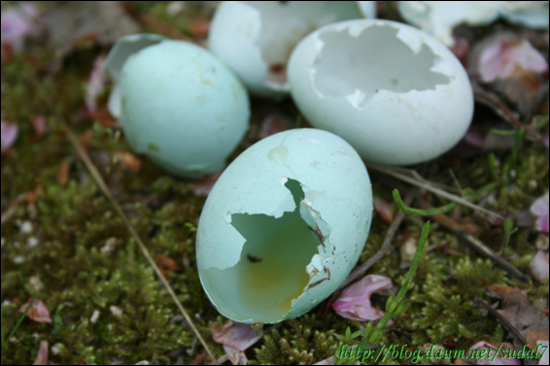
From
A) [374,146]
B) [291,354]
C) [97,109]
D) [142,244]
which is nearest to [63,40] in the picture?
[97,109]

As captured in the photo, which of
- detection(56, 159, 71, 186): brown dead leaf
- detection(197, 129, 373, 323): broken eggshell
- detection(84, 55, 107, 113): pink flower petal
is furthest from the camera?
detection(84, 55, 107, 113): pink flower petal

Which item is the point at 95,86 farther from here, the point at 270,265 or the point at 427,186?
the point at 427,186

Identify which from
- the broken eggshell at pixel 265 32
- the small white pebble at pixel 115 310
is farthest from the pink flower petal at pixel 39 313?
the broken eggshell at pixel 265 32

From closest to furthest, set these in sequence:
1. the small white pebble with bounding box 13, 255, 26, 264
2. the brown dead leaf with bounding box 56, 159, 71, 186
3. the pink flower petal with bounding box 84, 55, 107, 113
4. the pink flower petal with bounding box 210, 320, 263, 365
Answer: the pink flower petal with bounding box 210, 320, 263, 365
the small white pebble with bounding box 13, 255, 26, 264
the brown dead leaf with bounding box 56, 159, 71, 186
the pink flower petal with bounding box 84, 55, 107, 113

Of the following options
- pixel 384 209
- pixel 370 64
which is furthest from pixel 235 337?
pixel 370 64

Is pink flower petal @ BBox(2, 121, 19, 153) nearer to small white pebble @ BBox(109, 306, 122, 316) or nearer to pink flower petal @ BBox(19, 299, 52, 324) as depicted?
pink flower petal @ BBox(19, 299, 52, 324)

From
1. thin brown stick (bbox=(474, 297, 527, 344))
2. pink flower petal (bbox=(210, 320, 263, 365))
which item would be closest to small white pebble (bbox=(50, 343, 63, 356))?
pink flower petal (bbox=(210, 320, 263, 365))

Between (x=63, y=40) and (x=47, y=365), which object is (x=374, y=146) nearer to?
(x=47, y=365)
